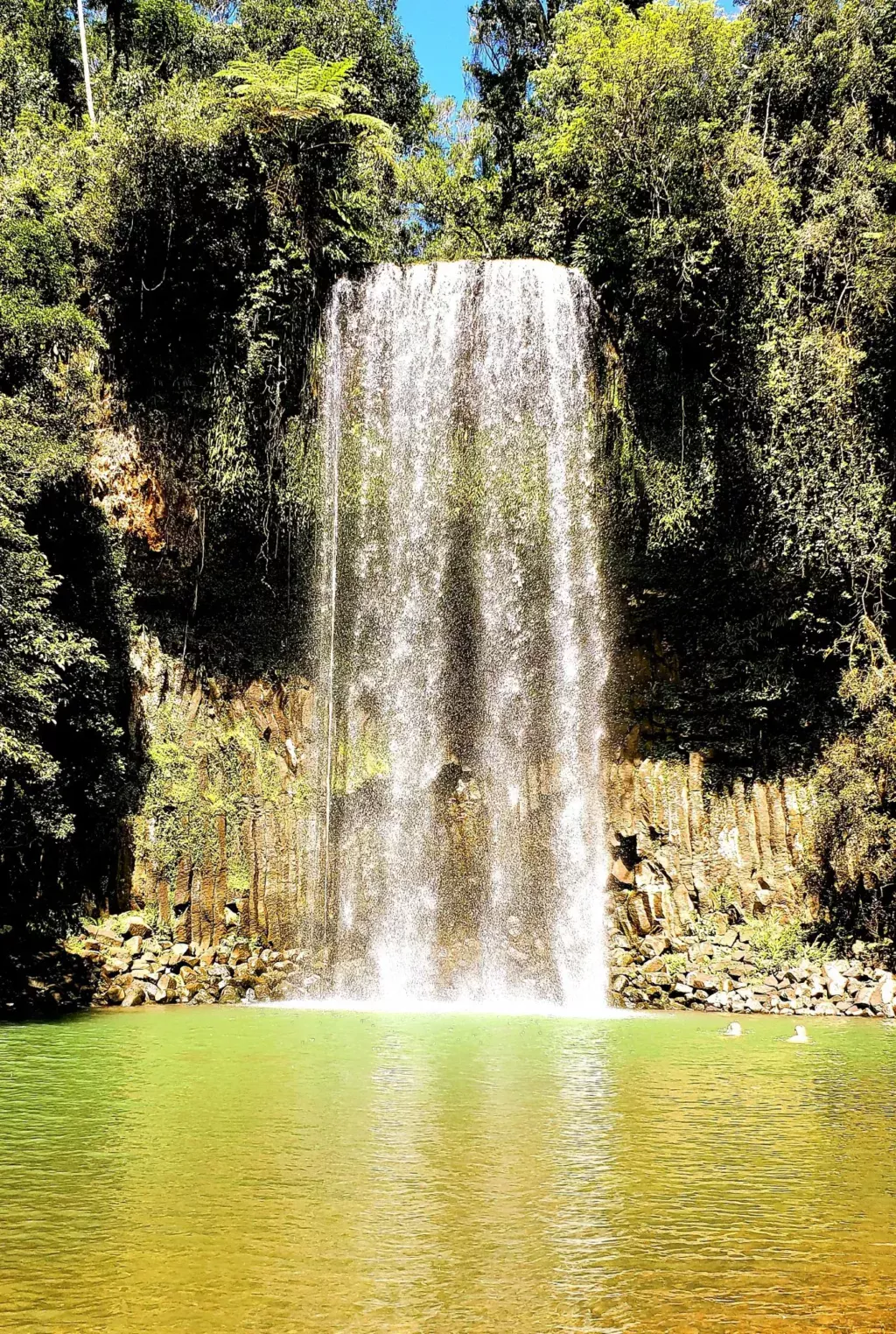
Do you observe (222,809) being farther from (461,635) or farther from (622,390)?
(622,390)

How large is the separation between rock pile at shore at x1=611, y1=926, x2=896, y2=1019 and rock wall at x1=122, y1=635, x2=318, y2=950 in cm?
503

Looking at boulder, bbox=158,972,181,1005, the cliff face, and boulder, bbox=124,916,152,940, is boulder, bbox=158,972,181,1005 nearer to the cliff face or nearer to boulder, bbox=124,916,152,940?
boulder, bbox=124,916,152,940

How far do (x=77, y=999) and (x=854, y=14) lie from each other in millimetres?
21693

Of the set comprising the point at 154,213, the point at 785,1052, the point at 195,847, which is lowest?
the point at 785,1052

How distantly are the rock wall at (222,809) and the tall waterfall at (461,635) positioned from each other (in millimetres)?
526

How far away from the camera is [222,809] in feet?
56.1

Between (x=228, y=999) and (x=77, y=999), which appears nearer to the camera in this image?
(x=77, y=999)

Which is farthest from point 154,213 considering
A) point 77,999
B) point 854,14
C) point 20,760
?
point 854,14

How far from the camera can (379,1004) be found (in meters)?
14.9

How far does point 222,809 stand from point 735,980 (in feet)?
26.6

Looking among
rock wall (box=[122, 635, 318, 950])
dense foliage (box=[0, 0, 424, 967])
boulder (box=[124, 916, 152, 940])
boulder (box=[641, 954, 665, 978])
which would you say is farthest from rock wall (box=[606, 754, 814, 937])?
boulder (box=[124, 916, 152, 940])

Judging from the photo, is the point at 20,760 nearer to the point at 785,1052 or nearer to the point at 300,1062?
the point at 300,1062

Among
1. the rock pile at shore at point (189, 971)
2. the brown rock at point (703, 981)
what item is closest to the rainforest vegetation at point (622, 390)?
the rock pile at shore at point (189, 971)

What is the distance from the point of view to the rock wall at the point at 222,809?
54.2 feet
